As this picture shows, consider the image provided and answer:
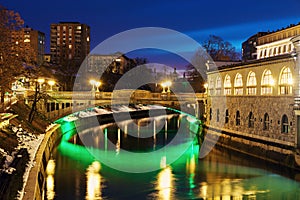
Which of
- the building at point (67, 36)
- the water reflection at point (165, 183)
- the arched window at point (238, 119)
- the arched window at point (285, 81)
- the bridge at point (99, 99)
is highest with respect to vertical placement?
the building at point (67, 36)

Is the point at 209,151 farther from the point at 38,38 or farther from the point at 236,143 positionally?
the point at 38,38

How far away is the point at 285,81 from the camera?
30.6 meters

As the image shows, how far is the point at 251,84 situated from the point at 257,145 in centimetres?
571

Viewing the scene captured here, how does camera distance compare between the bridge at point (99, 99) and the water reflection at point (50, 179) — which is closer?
the water reflection at point (50, 179)

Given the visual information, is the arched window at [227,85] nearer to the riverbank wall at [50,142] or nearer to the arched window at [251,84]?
the arched window at [251,84]

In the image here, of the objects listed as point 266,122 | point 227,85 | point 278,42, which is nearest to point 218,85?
point 227,85

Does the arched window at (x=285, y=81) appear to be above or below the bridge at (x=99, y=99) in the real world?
above

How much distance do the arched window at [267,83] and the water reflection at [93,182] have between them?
12.8 metres

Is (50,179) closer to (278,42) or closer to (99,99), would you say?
(99,99)

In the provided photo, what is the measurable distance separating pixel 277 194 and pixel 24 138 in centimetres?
1518

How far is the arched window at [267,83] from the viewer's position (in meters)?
32.8

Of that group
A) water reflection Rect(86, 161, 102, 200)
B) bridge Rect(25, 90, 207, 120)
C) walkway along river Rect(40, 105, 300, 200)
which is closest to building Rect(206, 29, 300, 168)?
walkway along river Rect(40, 105, 300, 200)

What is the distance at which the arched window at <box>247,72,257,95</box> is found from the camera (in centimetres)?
3618

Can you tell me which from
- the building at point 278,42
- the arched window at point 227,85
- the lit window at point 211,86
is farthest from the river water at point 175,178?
the building at point 278,42
